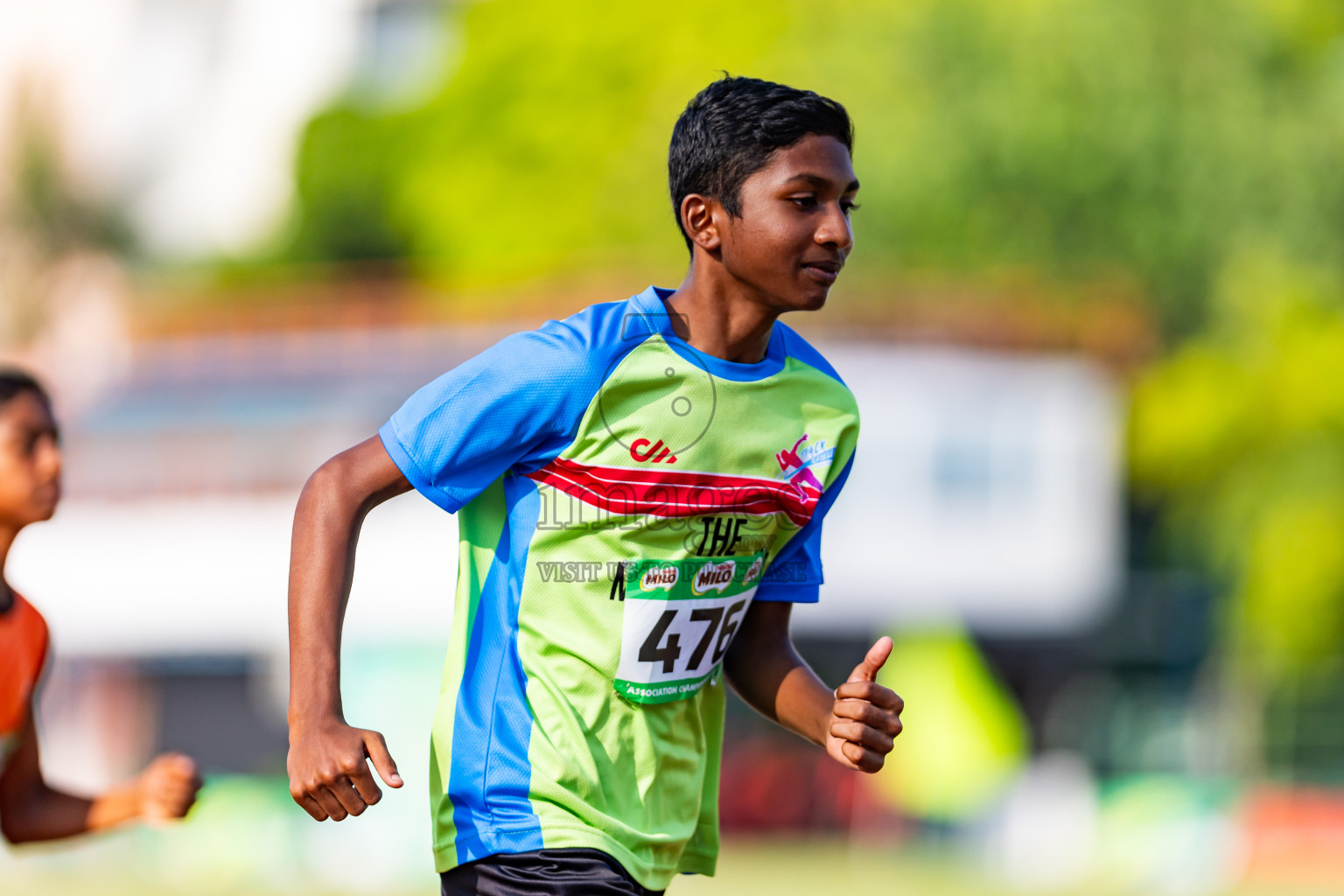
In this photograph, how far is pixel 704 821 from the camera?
368cm

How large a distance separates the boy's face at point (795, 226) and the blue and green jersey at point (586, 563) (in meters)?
0.21

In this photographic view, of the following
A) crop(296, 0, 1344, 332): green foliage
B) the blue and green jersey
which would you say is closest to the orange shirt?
the blue and green jersey

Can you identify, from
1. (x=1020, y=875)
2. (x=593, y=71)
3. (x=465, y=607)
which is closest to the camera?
(x=465, y=607)

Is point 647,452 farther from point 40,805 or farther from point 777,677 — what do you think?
point 40,805

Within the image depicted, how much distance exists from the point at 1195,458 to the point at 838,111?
75.9 feet

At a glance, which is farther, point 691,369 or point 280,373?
point 280,373

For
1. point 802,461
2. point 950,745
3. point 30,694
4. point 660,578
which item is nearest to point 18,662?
point 30,694

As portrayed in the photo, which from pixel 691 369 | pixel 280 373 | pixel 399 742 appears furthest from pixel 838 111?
pixel 280 373

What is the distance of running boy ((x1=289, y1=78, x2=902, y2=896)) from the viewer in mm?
3246

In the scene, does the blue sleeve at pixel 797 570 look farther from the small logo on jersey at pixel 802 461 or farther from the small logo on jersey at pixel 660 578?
the small logo on jersey at pixel 660 578

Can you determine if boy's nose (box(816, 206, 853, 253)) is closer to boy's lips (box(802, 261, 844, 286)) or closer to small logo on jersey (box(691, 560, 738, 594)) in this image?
boy's lips (box(802, 261, 844, 286))

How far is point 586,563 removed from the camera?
3379mm

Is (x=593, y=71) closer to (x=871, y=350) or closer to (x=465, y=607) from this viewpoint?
(x=871, y=350)

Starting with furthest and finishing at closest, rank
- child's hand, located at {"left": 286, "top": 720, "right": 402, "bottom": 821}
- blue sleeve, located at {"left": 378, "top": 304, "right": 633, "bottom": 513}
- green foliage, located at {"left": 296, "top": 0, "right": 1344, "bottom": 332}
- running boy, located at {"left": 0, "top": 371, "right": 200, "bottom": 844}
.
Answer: green foliage, located at {"left": 296, "top": 0, "right": 1344, "bottom": 332}, running boy, located at {"left": 0, "top": 371, "right": 200, "bottom": 844}, blue sleeve, located at {"left": 378, "top": 304, "right": 633, "bottom": 513}, child's hand, located at {"left": 286, "top": 720, "right": 402, "bottom": 821}
